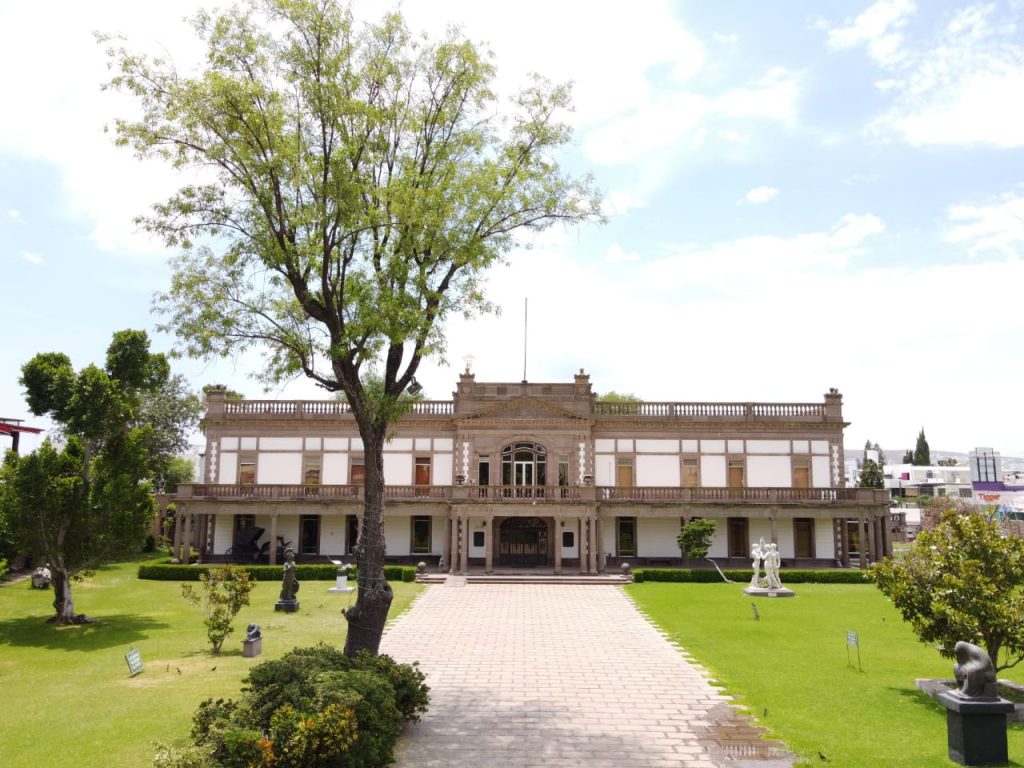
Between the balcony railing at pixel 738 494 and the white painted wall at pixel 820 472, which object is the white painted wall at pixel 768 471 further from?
the balcony railing at pixel 738 494

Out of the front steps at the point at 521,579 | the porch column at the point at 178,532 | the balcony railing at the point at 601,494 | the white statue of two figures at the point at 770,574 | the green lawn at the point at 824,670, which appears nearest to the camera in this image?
the green lawn at the point at 824,670

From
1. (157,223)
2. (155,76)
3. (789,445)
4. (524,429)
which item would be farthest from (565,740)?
(789,445)

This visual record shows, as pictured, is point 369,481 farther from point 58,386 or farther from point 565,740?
point 58,386

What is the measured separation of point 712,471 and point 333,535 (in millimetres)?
18821

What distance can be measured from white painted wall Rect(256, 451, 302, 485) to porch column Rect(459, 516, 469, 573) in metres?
9.05

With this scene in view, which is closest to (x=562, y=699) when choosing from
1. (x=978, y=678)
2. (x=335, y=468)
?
(x=978, y=678)

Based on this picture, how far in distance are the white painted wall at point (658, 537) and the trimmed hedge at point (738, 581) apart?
449 cm

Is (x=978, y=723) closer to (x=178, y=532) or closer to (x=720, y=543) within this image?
(x=720, y=543)

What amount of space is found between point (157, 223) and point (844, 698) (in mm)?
14396

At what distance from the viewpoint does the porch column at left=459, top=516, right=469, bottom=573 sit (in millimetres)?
32219

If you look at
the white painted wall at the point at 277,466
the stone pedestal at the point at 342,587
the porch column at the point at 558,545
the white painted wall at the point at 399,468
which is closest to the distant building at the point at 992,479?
the porch column at the point at 558,545

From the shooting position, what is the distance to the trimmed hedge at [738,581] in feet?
101

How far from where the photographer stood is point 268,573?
30484 millimetres

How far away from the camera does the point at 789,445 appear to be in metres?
35.9
